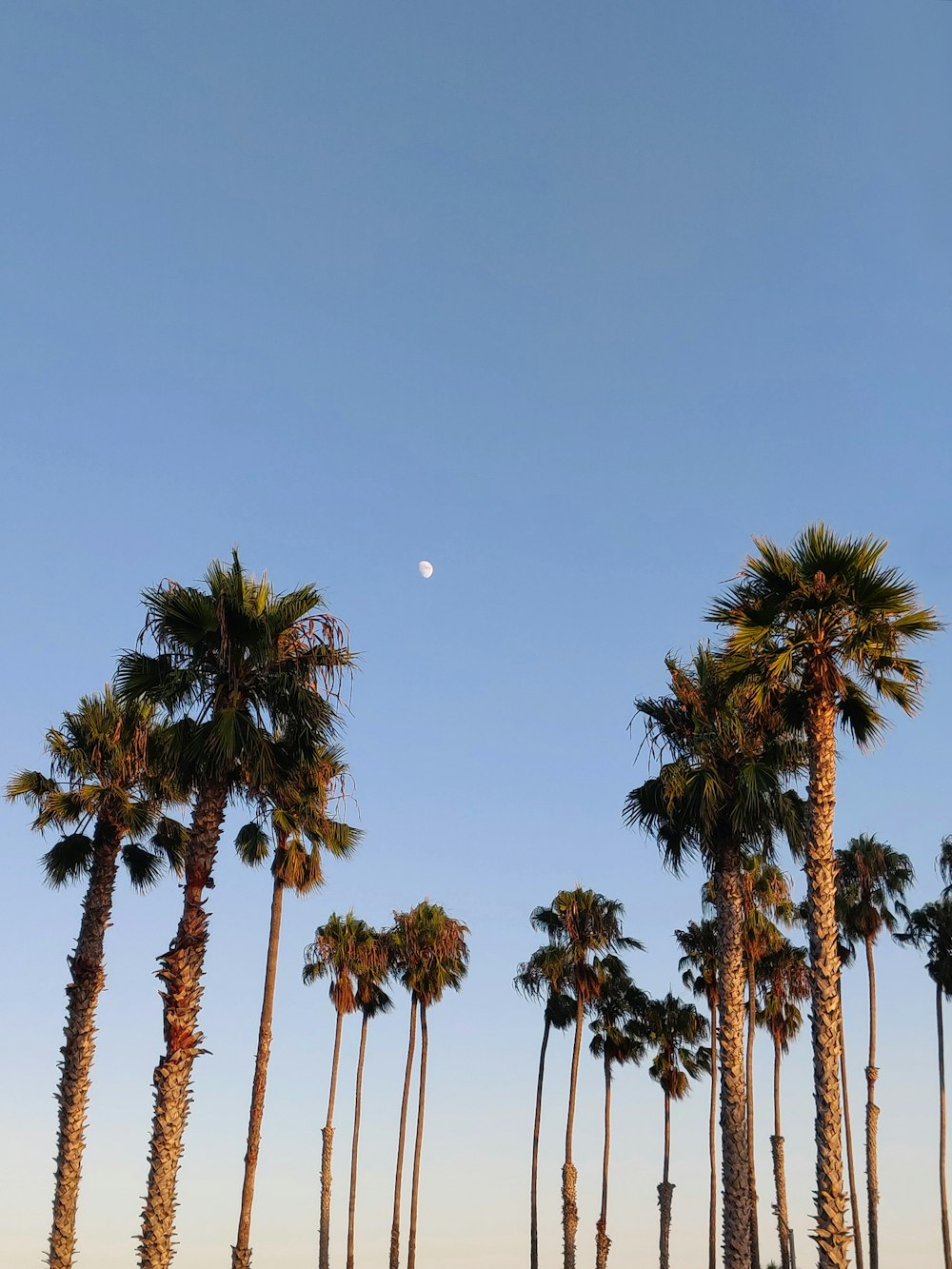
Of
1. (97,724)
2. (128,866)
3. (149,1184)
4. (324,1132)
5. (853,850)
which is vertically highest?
(853,850)

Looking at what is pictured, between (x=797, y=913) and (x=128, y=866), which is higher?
(x=797, y=913)

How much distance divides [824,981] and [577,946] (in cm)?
3253

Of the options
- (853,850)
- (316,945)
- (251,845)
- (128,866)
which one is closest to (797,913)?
(853,850)

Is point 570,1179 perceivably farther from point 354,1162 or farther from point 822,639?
point 822,639

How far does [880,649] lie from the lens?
21062 millimetres

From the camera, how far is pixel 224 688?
21.8 m

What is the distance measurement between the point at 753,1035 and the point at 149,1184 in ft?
Answer: 118

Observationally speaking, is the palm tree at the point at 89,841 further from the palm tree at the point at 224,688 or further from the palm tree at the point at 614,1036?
the palm tree at the point at 614,1036

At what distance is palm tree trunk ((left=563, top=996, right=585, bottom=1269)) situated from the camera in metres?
49.9

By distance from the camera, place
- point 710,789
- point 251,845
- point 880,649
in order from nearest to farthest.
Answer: point 880,649 → point 710,789 → point 251,845

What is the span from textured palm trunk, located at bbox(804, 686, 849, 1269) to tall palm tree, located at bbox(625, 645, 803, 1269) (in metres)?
4.42

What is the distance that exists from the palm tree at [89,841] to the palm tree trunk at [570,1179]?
83.7 feet

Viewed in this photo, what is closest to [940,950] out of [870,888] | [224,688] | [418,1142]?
[870,888]

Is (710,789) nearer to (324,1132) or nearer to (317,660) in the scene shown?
(317,660)
